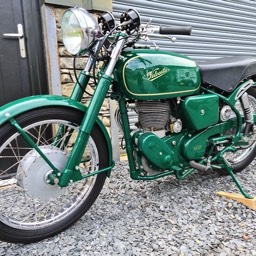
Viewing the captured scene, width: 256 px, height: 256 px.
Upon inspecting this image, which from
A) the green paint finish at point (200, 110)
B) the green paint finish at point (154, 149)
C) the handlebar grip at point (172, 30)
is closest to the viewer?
the handlebar grip at point (172, 30)

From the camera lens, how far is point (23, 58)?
2.41 metres

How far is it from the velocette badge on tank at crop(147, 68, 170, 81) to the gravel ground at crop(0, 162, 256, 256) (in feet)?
2.85

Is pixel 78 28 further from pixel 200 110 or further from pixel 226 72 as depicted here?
pixel 226 72

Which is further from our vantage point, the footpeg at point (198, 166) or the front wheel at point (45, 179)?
the footpeg at point (198, 166)

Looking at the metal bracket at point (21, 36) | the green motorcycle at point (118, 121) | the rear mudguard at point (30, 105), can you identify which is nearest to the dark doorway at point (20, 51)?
the metal bracket at point (21, 36)

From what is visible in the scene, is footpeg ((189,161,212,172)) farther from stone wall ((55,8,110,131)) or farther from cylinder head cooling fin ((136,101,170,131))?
stone wall ((55,8,110,131))

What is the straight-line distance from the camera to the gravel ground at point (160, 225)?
151cm

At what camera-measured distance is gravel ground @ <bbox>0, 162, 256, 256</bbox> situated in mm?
1509

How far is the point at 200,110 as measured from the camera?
1915 millimetres

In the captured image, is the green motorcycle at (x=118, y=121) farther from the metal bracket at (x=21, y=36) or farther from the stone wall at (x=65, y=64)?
the metal bracket at (x=21, y=36)

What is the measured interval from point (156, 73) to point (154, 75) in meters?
0.02

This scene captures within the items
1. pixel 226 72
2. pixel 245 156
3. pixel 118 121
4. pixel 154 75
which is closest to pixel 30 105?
pixel 118 121

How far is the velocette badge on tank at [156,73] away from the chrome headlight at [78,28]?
1.29ft

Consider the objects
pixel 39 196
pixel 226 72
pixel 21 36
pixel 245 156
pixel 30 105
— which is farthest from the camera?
pixel 245 156
